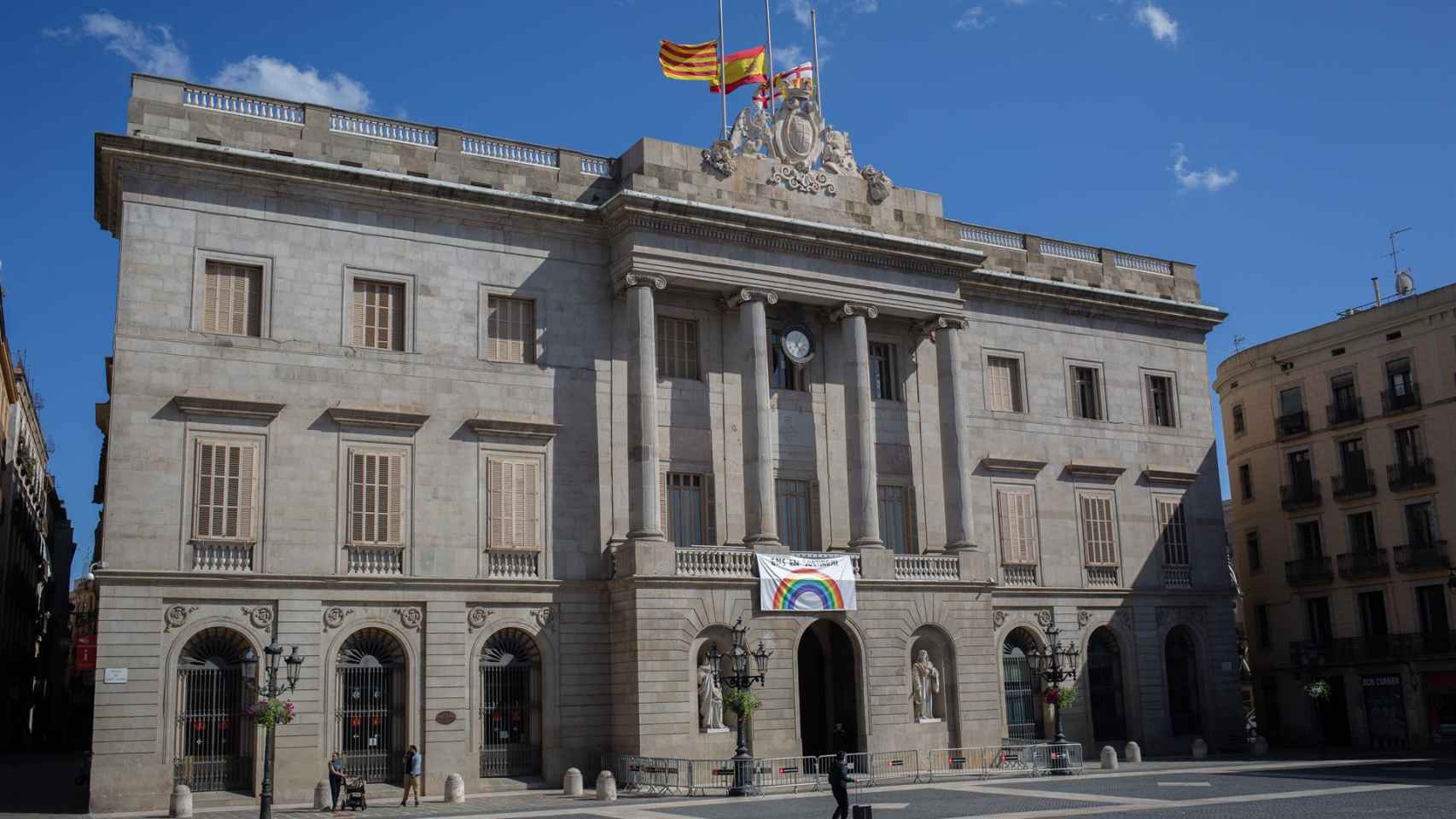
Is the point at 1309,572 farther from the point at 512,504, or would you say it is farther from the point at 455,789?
the point at 455,789

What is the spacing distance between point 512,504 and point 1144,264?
2607 centimetres

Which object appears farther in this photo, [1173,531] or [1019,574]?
[1173,531]

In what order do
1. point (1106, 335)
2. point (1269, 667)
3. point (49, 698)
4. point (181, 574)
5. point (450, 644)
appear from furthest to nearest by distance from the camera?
point (49, 698) → point (1269, 667) → point (1106, 335) → point (450, 644) → point (181, 574)

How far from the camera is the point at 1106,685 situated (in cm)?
4509

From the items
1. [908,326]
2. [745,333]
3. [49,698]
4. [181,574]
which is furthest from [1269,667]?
[49,698]

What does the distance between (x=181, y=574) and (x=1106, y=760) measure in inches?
974

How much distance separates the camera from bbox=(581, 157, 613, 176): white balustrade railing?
128 feet

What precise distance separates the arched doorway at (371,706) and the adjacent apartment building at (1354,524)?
35358 millimetres

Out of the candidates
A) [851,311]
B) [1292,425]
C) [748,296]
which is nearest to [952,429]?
[851,311]

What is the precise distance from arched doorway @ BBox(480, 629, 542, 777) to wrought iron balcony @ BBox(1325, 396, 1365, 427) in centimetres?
3353

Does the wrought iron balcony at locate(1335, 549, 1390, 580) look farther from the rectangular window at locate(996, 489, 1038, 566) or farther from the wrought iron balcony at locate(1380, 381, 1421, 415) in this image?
the rectangular window at locate(996, 489, 1038, 566)

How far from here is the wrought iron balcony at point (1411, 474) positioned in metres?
49.4

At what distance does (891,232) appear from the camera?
41.6 m

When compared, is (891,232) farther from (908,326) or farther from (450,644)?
(450,644)
